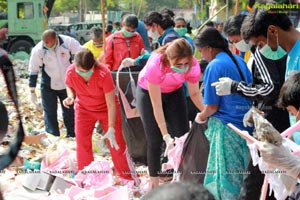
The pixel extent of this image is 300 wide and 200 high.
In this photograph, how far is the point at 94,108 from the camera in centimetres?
530

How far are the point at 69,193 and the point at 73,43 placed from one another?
2.50 meters

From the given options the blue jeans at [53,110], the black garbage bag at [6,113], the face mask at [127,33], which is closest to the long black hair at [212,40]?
the black garbage bag at [6,113]

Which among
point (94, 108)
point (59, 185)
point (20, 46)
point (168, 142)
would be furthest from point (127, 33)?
point (20, 46)

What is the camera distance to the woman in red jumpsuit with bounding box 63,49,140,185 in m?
5.17

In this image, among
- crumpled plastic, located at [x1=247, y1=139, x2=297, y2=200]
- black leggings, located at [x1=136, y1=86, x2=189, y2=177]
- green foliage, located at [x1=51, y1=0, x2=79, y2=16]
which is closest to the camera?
crumpled plastic, located at [x1=247, y1=139, x2=297, y2=200]

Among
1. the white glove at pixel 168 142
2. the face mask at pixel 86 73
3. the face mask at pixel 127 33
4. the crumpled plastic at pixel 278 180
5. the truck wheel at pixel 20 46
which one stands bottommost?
the truck wheel at pixel 20 46

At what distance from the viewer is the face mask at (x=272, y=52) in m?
3.61

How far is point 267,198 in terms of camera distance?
3656 mm

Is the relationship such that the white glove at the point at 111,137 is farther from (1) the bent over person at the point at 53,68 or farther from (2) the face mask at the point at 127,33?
(1) the bent over person at the point at 53,68

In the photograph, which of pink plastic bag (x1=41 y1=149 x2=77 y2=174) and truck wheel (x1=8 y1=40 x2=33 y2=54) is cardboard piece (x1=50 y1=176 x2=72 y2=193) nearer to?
pink plastic bag (x1=41 y1=149 x2=77 y2=174)

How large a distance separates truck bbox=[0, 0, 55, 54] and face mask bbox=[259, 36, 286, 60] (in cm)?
1635

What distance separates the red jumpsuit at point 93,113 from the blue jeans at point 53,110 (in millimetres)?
1722

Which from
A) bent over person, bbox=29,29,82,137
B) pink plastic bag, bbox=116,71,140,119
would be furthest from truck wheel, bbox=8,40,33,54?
pink plastic bag, bbox=116,71,140,119

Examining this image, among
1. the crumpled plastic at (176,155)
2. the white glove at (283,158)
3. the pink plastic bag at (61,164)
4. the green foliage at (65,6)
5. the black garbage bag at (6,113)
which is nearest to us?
the black garbage bag at (6,113)
